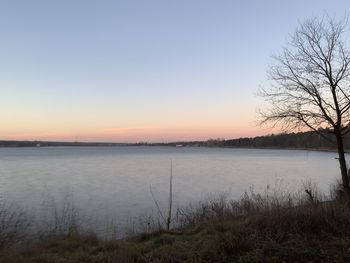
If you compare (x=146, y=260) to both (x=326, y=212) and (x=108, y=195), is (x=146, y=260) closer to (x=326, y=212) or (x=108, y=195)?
(x=326, y=212)

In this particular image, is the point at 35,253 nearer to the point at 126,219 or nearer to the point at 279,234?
the point at 279,234

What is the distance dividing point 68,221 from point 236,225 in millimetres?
10226

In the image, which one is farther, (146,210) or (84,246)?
(146,210)

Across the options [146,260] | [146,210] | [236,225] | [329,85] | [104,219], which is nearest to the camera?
[146,260]

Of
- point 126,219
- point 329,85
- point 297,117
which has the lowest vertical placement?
point 126,219

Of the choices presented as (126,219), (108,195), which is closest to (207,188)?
(108,195)

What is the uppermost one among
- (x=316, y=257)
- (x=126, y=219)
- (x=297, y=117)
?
(x=297, y=117)

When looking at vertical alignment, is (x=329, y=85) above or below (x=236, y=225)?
above

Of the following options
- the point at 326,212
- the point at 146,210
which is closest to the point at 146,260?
the point at 326,212

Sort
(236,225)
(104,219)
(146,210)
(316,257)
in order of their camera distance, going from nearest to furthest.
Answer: (316,257)
(236,225)
(104,219)
(146,210)

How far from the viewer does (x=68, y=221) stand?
17.2m

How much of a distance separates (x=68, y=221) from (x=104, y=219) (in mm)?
2119

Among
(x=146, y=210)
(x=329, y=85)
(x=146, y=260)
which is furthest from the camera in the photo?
(x=146, y=210)

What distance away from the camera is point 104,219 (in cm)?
1886
